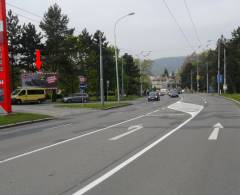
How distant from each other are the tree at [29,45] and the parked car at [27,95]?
1183 centimetres

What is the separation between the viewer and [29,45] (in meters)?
72.6

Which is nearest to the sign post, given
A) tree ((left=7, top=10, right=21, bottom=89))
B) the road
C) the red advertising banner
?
the road

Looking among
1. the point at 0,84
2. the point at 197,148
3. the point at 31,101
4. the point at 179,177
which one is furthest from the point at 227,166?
the point at 31,101

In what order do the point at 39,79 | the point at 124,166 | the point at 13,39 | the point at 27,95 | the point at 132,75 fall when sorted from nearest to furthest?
1. the point at 124,166
2. the point at 27,95
3. the point at 39,79
4. the point at 13,39
5. the point at 132,75

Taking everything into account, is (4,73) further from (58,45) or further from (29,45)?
(58,45)

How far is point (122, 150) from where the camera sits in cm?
1282

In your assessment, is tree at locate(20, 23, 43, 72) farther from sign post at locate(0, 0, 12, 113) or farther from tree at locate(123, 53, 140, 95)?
sign post at locate(0, 0, 12, 113)

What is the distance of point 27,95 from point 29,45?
13719mm

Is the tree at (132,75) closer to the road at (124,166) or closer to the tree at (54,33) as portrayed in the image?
the tree at (54,33)

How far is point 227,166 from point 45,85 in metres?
63.9

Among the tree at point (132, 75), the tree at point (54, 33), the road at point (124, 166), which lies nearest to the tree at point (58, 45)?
the tree at point (54, 33)

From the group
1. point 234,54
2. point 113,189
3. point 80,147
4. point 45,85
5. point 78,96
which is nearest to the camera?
point 113,189

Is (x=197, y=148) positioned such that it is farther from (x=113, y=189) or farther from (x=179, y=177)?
(x=113, y=189)

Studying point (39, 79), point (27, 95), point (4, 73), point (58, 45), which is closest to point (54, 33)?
point (58, 45)
